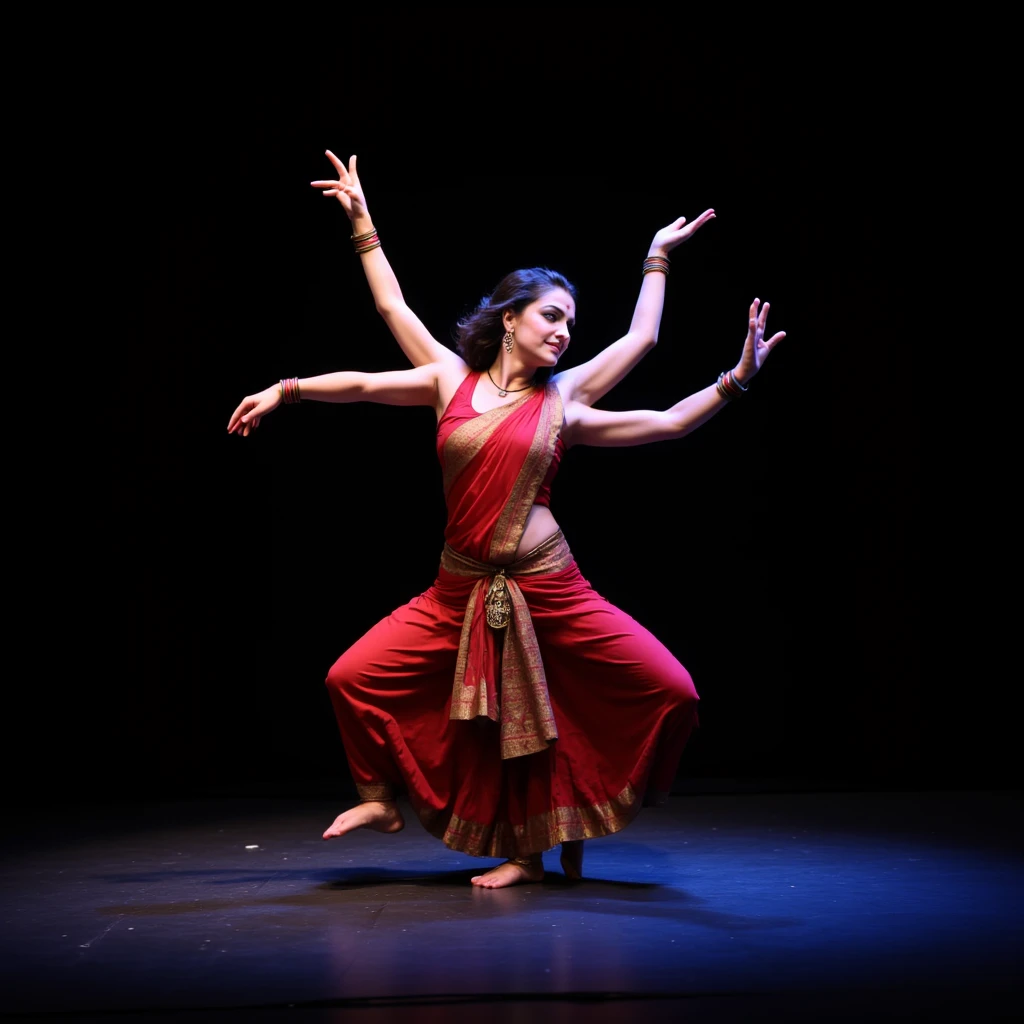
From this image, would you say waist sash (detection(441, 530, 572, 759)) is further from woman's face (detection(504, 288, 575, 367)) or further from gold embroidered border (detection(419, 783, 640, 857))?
woman's face (detection(504, 288, 575, 367))

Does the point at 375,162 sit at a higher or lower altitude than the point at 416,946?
higher

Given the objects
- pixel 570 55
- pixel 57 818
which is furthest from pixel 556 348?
pixel 57 818

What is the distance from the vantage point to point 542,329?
3445 mm

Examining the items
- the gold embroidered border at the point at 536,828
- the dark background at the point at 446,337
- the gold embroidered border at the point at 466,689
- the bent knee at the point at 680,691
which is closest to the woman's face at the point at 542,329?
the gold embroidered border at the point at 466,689

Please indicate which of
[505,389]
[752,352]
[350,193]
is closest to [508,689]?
[505,389]

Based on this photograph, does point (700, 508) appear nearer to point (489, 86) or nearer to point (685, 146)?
point (685, 146)

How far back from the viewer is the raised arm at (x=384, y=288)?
3531 millimetres

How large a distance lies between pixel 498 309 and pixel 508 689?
921 millimetres

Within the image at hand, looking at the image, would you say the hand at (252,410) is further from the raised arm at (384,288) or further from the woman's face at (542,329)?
the woman's face at (542,329)

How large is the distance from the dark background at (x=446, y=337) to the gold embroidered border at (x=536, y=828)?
5.54ft

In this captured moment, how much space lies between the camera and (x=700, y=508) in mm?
5078

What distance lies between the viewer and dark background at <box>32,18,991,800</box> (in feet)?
16.0

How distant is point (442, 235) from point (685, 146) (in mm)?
882

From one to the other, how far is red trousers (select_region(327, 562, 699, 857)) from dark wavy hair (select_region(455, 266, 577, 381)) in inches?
22.2
